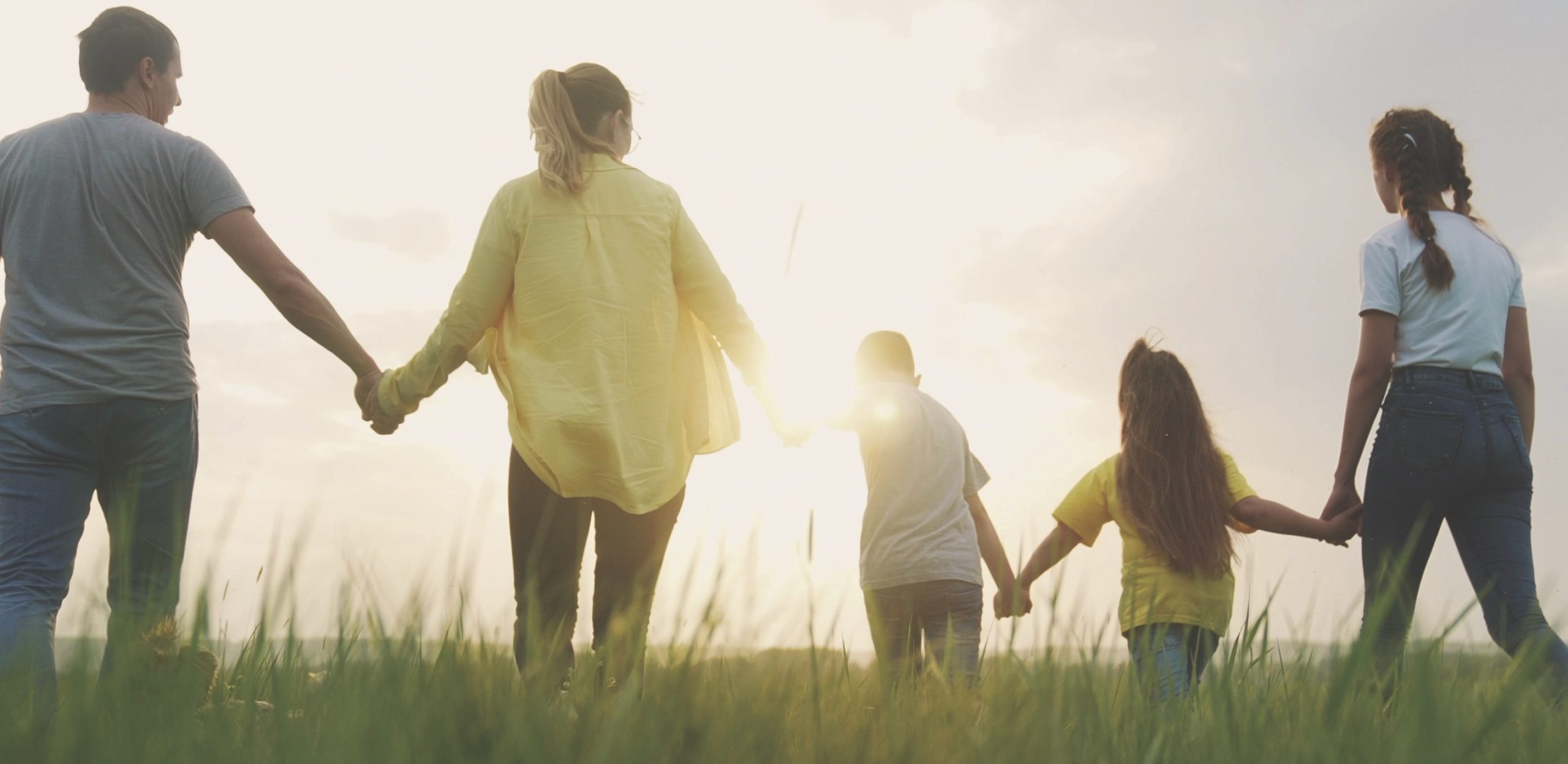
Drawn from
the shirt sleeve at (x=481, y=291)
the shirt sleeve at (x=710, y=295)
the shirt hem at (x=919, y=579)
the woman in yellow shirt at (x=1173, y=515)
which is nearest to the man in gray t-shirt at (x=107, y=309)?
the shirt sleeve at (x=481, y=291)

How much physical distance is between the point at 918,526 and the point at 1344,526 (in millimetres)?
1665

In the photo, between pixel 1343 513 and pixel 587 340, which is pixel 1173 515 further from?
pixel 587 340

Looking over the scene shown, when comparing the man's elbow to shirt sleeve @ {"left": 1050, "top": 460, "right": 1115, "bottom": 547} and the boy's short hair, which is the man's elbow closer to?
the boy's short hair

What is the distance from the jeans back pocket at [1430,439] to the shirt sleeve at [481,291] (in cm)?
298

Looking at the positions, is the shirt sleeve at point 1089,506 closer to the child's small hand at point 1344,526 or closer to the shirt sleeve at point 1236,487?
the shirt sleeve at point 1236,487

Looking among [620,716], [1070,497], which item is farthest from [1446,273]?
[620,716]

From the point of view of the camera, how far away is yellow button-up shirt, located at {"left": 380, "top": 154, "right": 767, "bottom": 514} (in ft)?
12.0

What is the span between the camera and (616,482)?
3.64 m

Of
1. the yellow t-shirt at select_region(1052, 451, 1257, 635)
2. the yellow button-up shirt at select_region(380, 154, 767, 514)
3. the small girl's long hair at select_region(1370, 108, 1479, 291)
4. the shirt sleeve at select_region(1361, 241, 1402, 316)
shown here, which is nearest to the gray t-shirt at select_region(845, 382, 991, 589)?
the yellow t-shirt at select_region(1052, 451, 1257, 635)

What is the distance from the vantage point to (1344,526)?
14.6ft

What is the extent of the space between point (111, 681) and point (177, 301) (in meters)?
2.18

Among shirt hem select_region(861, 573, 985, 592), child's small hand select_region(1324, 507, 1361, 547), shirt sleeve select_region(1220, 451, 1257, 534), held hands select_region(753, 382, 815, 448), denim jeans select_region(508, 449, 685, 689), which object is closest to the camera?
denim jeans select_region(508, 449, 685, 689)

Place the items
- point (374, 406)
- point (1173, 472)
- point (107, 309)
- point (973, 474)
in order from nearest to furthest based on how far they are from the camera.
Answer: point (107, 309)
point (374, 406)
point (1173, 472)
point (973, 474)

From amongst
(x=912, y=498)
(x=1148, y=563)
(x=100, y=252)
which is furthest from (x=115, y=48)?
(x=1148, y=563)
